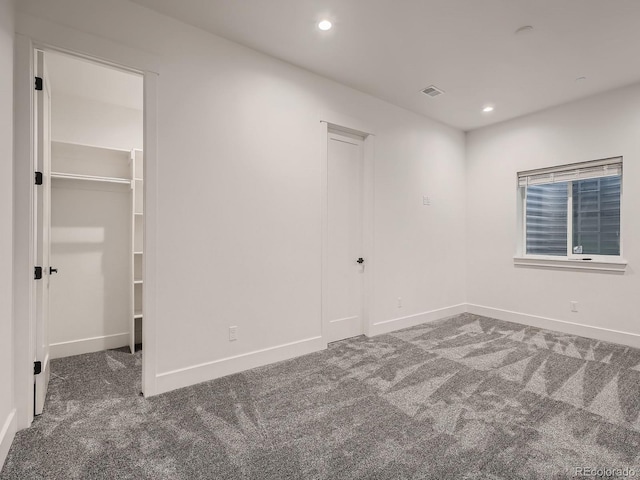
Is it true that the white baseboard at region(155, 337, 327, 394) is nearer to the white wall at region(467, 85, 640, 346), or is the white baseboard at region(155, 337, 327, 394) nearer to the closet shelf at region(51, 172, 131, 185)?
the closet shelf at region(51, 172, 131, 185)

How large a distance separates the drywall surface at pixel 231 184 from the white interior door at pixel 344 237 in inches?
8.4

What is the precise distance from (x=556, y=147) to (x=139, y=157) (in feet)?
16.1

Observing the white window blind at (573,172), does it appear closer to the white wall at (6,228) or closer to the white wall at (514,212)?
the white wall at (514,212)

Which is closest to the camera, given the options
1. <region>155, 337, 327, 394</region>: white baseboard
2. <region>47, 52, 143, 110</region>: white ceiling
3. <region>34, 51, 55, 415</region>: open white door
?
<region>34, 51, 55, 415</region>: open white door

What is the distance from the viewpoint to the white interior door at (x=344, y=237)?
3.55 m

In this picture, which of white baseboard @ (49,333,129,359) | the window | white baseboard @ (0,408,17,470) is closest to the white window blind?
the window

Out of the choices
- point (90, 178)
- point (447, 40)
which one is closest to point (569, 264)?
point (447, 40)

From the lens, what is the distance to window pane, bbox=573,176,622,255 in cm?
370

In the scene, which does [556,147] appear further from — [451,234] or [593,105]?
[451,234]

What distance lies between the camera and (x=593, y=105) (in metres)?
3.73

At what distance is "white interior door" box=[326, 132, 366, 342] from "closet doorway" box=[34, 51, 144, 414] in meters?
1.93

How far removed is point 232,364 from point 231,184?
1518mm

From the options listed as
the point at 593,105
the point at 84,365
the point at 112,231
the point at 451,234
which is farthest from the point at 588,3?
the point at 84,365

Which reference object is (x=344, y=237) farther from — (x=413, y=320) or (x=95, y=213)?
(x=95, y=213)
